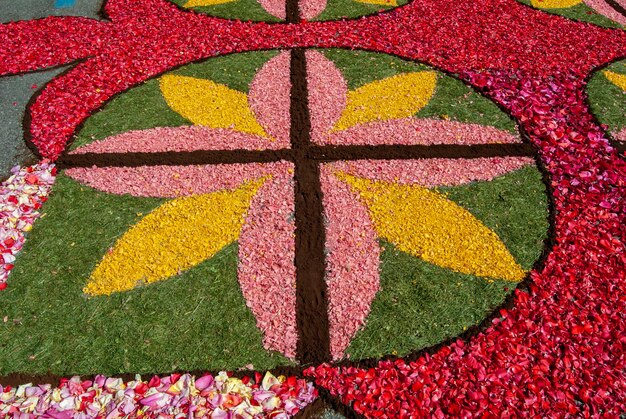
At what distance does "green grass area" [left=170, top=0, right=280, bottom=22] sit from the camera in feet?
23.6

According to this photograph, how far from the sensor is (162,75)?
19.8 ft

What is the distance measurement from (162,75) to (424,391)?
4729mm

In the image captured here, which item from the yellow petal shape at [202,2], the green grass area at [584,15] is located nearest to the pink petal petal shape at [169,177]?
the yellow petal shape at [202,2]

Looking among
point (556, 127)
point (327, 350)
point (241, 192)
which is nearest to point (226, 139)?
point (241, 192)

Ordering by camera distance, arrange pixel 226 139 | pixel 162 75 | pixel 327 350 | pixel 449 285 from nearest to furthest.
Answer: pixel 327 350, pixel 449 285, pixel 226 139, pixel 162 75

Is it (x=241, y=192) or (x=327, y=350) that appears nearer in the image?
(x=327, y=350)

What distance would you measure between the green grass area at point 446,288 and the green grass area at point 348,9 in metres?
3.84

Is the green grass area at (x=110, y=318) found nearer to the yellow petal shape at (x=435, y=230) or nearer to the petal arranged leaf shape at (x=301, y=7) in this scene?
the yellow petal shape at (x=435, y=230)

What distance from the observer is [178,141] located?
5.11 m

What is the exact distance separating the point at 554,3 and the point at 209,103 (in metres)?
5.79

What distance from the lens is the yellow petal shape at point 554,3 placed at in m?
7.69

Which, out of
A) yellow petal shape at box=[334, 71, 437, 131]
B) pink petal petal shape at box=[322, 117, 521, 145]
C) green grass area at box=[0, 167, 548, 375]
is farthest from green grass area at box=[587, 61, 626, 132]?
green grass area at box=[0, 167, 548, 375]

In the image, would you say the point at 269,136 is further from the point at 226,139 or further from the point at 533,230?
the point at 533,230

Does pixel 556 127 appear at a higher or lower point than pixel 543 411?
higher
